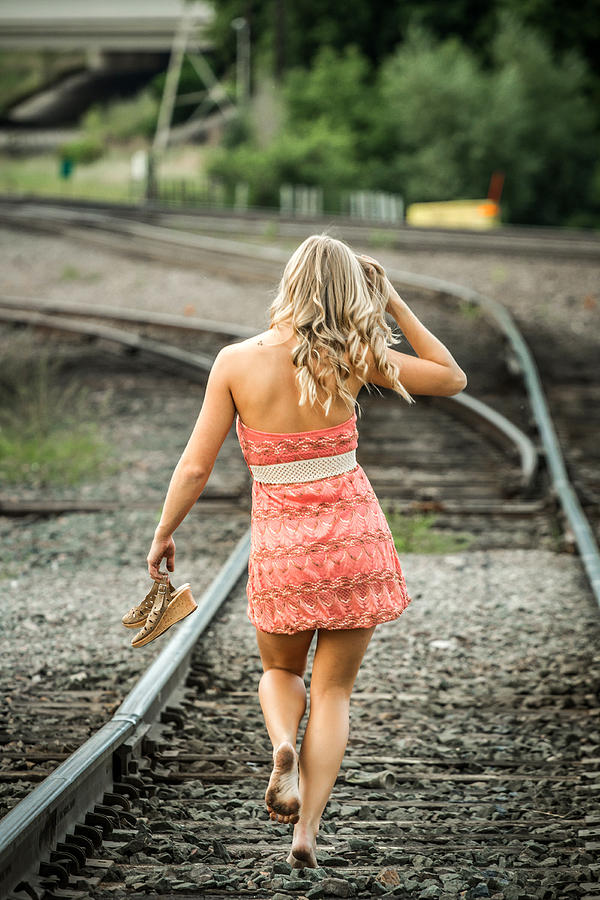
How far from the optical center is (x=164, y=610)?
3.23 meters

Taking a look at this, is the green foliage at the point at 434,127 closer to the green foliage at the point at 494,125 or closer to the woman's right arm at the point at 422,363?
the green foliage at the point at 494,125

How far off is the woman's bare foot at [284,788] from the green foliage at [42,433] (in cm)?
656

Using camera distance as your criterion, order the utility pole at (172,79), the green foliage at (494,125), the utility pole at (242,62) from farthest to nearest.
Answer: the utility pole at (172,79), the utility pole at (242,62), the green foliage at (494,125)

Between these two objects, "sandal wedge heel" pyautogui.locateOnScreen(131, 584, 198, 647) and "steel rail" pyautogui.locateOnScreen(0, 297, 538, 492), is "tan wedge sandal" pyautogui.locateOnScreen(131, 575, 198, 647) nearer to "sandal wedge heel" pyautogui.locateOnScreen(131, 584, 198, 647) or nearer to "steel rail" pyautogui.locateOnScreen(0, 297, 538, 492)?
"sandal wedge heel" pyautogui.locateOnScreen(131, 584, 198, 647)

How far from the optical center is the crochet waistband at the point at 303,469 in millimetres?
2984

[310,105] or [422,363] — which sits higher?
[310,105]

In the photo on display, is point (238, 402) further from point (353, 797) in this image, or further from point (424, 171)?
point (424, 171)

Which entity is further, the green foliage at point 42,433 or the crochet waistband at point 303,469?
the green foliage at point 42,433

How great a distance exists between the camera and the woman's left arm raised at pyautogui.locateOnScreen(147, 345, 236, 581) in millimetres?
2979

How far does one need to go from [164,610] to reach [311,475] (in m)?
0.64

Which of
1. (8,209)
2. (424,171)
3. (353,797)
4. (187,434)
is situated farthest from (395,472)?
(424,171)

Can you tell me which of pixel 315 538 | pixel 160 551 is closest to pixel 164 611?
pixel 160 551

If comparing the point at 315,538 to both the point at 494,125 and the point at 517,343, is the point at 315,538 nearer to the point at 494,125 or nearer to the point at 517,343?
the point at 517,343

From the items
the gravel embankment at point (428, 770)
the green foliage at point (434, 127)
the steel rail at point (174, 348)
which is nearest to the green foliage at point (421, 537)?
the gravel embankment at point (428, 770)
